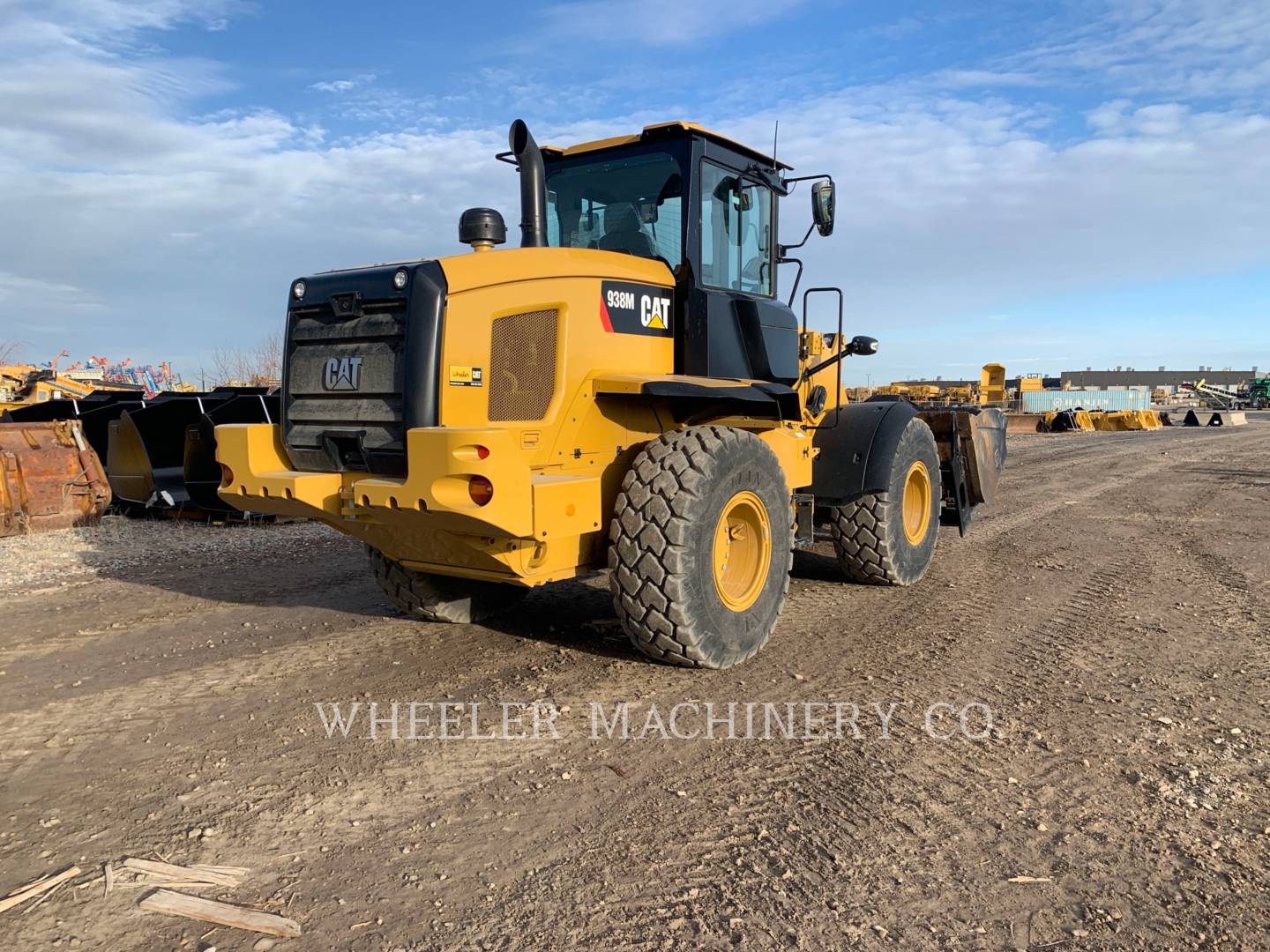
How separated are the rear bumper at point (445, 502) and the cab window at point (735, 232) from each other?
1778 mm

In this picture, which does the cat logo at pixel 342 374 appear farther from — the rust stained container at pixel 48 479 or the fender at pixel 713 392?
the rust stained container at pixel 48 479

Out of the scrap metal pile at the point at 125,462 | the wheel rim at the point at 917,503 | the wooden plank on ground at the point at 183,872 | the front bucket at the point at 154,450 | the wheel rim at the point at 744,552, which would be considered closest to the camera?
the wooden plank on ground at the point at 183,872

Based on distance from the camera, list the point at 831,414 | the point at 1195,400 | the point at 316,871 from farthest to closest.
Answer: the point at 1195,400, the point at 831,414, the point at 316,871

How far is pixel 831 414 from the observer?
6.99m

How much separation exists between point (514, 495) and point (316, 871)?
1.71m

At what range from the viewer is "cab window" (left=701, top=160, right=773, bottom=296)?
5.64m

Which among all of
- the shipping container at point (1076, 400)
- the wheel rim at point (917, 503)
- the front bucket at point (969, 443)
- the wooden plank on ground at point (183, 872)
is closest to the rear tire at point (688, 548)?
the wooden plank on ground at point (183, 872)

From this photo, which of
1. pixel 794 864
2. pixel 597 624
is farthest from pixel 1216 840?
pixel 597 624

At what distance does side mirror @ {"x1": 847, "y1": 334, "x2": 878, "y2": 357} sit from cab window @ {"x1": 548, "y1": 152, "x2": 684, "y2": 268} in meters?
1.39

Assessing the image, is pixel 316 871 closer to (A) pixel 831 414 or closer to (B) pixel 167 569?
(A) pixel 831 414

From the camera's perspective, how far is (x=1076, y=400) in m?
43.3

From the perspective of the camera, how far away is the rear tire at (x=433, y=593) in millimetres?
5730

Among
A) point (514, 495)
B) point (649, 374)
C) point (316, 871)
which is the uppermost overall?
point (649, 374)

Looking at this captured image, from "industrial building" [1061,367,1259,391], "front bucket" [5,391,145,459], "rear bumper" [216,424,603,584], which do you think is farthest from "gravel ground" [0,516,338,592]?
"industrial building" [1061,367,1259,391]
